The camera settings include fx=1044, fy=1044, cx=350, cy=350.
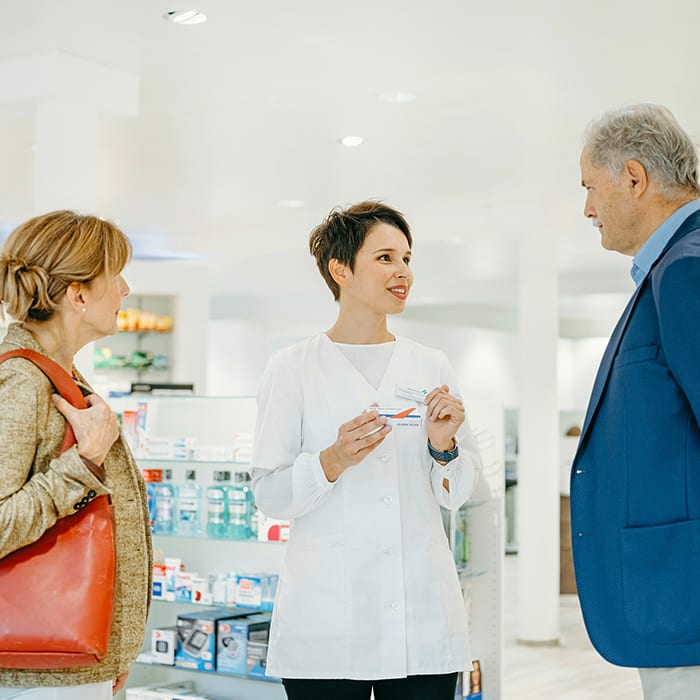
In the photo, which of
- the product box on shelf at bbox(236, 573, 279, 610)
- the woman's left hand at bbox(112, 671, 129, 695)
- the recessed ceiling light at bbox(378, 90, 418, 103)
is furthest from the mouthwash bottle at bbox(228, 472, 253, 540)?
the woman's left hand at bbox(112, 671, 129, 695)

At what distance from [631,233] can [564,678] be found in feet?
16.8

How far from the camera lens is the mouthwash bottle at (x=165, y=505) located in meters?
4.64

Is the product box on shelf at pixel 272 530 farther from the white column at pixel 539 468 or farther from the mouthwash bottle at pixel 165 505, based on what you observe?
the white column at pixel 539 468

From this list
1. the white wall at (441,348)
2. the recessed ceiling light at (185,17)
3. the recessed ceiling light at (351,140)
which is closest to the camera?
the recessed ceiling light at (185,17)

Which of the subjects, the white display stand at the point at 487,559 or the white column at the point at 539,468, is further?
the white column at the point at 539,468

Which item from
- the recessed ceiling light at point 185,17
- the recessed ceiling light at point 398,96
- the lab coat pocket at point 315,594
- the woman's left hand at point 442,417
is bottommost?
the lab coat pocket at point 315,594

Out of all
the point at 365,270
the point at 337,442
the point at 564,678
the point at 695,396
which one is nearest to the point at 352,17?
the point at 365,270

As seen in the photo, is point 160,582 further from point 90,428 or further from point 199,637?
point 90,428

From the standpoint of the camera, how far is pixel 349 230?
8.05ft

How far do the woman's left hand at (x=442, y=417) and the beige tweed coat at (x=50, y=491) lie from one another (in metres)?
0.66

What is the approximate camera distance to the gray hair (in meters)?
1.83

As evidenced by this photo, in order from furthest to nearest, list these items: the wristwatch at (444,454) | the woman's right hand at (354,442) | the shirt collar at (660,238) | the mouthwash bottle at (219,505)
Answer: the mouthwash bottle at (219,505), the wristwatch at (444,454), the woman's right hand at (354,442), the shirt collar at (660,238)

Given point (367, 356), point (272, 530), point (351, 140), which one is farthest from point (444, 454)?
point (351, 140)

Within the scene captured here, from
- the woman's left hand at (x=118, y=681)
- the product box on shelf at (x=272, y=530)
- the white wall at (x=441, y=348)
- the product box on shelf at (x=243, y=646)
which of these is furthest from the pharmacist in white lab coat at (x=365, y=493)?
the white wall at (x=441, y=348)
